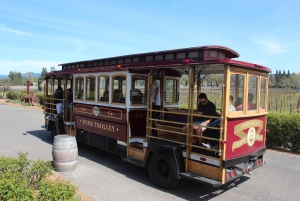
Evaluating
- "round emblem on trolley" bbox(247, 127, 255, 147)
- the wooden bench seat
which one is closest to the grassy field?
"round emblem on trolley" bbox(247, 127, 255, 147)

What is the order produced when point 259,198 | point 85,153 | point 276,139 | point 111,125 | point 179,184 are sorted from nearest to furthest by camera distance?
point 259,198 → point 179,184 → point 111,125 → point 85,153 → point 276,139

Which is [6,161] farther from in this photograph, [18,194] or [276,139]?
[276,139]

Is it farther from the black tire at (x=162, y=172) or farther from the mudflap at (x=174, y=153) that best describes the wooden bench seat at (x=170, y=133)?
the black tire at (x=162, y=172)

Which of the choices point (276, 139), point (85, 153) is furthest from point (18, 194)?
point (276, 139)

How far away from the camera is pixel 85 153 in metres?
8.62

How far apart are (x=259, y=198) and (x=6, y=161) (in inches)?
194

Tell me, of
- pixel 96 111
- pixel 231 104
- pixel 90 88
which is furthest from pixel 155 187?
pixel 90 88

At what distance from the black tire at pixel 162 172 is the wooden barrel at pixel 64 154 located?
213 centimetres

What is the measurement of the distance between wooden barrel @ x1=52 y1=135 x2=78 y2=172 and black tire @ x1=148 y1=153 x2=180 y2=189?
213 centimetres

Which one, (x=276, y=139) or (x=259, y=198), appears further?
(x=276, y=139)

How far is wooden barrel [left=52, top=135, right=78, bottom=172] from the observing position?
6.56 meters

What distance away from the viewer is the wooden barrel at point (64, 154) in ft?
21.5

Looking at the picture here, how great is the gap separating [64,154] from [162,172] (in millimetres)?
2582

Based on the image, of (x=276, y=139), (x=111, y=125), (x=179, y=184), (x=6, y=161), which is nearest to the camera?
(x=6, y=161)
